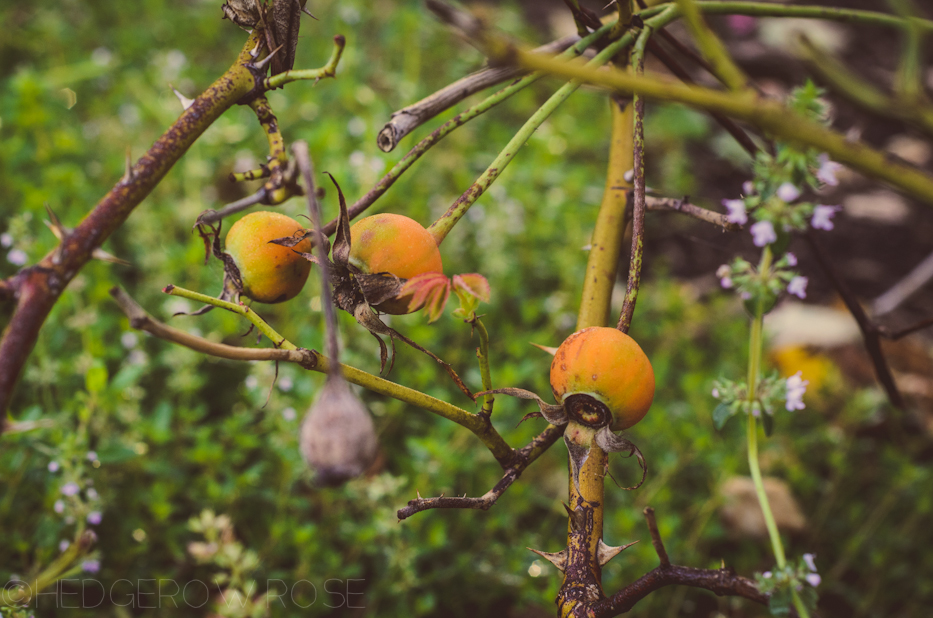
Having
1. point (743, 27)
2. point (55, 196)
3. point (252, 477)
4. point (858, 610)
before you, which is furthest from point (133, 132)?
point (743, 27)

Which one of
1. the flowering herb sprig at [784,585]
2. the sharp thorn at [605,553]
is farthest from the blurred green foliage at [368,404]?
the flowering herb sprig at [784,585]

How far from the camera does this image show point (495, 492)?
0.48 metres

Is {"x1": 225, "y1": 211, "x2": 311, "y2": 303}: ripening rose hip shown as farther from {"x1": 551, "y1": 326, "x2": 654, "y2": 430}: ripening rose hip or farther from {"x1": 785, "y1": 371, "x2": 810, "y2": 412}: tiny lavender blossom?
{"x1": 785, "y1": 371, "x2": 810, "y2": 412}: tiny lavender blossom

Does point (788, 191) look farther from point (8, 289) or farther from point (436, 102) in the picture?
point (8, 289)

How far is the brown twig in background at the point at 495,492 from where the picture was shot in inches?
18.8

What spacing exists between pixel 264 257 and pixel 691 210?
398 mm

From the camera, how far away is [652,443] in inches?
66.3

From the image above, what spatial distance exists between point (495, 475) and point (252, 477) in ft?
1.81

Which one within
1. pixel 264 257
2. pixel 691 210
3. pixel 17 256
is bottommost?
pixel 264 257

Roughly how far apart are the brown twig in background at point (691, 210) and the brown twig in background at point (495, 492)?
23 cm

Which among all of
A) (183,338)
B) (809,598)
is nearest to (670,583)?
(809,598)

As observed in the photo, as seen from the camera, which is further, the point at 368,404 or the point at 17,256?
the point at 368,404

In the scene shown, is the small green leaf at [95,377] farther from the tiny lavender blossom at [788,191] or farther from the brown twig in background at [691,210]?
the tiny lavender blossom at [788,191]

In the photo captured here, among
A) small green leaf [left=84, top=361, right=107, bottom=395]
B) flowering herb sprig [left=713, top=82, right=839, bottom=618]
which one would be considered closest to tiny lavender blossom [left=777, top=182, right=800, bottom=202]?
flowering herb sprig [left=713, top=82, right=839, bottom=618]
